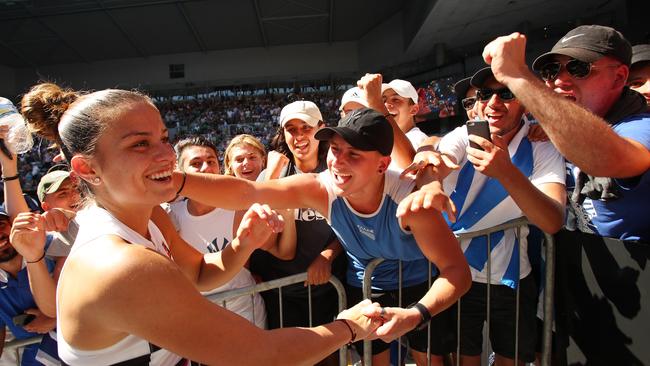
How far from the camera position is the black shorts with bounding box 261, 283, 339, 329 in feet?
8.25

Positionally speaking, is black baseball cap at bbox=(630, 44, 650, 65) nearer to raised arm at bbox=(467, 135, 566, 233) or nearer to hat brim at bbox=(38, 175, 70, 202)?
raised arm at bbox=(467, 135, 566, 233)

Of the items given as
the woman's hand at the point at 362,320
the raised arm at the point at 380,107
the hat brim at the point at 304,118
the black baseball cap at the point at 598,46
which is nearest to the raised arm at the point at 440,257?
the woman's hand at the point at 362,320

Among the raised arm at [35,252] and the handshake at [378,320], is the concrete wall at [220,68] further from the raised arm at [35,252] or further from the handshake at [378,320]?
the handshake at [378,320]

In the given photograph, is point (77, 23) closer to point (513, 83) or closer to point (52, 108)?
point (52, 108)

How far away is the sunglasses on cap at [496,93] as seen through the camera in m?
2.33

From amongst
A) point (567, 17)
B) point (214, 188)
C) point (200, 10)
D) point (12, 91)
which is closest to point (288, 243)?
point (214, 188)

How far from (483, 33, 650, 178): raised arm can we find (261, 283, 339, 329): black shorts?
1.59 metres

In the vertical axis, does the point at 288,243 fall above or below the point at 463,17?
below

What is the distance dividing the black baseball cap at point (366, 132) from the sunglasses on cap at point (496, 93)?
0.80 m

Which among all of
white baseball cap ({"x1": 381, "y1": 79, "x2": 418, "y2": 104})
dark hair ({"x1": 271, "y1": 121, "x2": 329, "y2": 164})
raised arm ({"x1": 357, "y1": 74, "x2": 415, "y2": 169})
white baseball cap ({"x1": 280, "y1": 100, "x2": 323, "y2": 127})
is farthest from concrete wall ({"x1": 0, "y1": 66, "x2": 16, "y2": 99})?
raised arm ({"x1": 357, "y1": 74, "x2": 415, "y2": 169})

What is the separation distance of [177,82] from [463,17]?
16732 millimetres

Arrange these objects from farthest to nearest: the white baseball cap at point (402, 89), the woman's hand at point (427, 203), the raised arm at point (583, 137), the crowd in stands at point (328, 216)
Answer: the white baseball cap at point (402, 89) < the woman's hand at point (427, 203) < the raised arm at point (583, 137) < the crowd in stands at point (328, 216)

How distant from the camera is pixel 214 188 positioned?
2127 mm

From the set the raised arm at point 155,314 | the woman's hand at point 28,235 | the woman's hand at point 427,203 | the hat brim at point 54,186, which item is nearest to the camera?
the raised arm at point 155,314
